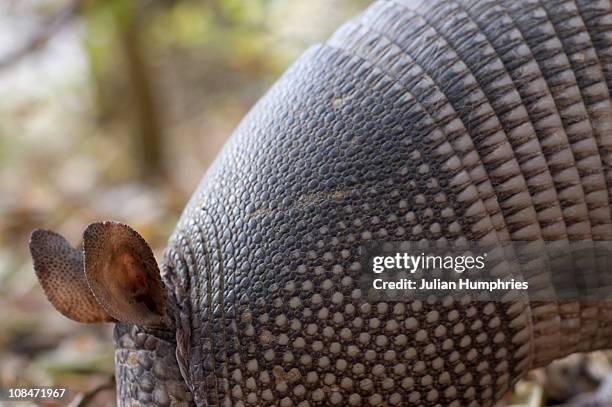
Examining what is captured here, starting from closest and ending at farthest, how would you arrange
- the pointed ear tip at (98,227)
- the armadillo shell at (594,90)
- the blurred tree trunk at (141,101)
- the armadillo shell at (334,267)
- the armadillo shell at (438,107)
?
the pointed ear tip at (98,227) → the armadillo shell at (334,267) → the armadillo shell at (438,107) → the armadillo shell at (594,90) → the blurred tree trunk at (141,101)

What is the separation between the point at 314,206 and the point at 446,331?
584mm

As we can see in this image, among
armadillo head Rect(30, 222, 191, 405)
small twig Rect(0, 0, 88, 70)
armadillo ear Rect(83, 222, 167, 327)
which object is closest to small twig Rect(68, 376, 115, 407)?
armadillo head Rect(30, 222, 191, 405)

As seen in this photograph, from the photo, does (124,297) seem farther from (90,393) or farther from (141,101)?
(141,101)

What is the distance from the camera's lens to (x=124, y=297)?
8.79 feet

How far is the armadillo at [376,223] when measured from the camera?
267 cm

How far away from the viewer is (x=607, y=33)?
9.64 ft

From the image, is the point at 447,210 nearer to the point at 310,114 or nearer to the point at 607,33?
the point at 310,114

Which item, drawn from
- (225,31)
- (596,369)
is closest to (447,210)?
(596,369)

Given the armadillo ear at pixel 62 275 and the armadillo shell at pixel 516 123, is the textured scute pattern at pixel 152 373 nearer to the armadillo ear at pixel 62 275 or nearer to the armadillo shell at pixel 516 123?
the armadillo ear at pixel 62 275

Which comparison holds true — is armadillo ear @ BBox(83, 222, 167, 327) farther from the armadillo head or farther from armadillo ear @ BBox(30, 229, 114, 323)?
armadillo ear @ BBox(30, 229, 114, 323)

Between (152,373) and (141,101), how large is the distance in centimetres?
628

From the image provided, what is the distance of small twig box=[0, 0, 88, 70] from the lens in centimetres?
728

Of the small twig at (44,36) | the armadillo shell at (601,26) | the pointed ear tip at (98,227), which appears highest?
the small twig at (44,36)

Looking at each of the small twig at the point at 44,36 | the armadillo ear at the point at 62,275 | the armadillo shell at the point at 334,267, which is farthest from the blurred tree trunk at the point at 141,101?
Result: the armadillo shell at the point at 334,267
